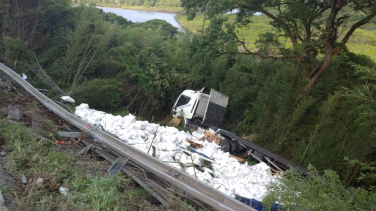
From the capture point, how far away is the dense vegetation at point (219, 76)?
8.99m

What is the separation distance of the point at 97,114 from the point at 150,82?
6.73 metres

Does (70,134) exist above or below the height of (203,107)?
above

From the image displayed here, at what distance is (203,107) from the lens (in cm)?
1401

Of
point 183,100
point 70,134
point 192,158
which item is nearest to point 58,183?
point 70,134

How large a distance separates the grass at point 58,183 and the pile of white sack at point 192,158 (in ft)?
5.39

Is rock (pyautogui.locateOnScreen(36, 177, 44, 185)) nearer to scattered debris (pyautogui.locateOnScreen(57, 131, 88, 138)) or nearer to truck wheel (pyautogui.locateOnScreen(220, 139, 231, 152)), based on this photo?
scattered debris (pyautogui.locateOnScreen(57, 131, 88, 138))

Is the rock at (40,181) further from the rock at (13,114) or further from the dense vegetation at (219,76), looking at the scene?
the dense vegetation at (219,76)

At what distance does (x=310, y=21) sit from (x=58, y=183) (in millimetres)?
10992

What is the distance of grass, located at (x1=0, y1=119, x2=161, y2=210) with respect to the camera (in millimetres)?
3062

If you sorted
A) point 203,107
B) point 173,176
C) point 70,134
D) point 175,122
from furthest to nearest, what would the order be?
point 203,107 → point 175,122 → point 70,134 → point 173,176

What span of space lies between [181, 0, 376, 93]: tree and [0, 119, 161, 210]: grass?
9.01m

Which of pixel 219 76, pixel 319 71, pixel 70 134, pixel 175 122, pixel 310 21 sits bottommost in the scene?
pixel 175 122

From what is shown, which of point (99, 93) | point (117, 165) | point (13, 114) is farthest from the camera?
point (99, 93)

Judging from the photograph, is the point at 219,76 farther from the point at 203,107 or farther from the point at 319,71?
the point at 319,71
